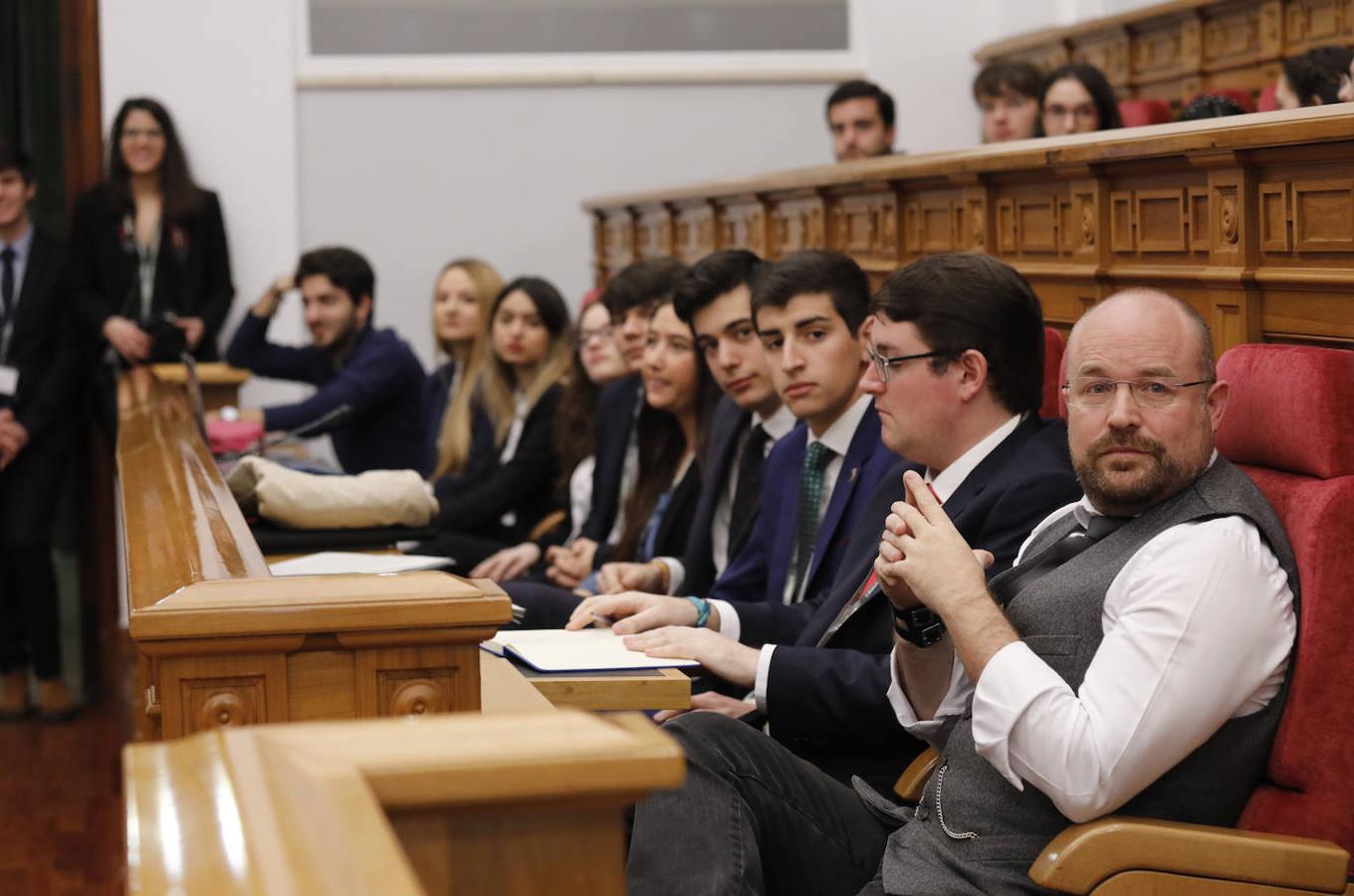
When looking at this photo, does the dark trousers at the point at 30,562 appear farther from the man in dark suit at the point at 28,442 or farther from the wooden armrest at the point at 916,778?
the wooden armrest at the point at 916,778

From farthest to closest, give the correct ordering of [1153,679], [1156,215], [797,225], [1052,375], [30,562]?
[30,562], [797,225], [1156,215], [1052,375], [1153,679]

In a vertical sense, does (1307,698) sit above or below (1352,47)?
below

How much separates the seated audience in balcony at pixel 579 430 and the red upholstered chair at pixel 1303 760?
8.16 ft

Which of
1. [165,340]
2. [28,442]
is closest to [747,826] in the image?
[28,442]

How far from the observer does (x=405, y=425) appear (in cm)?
534

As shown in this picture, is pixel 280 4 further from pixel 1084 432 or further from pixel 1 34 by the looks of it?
pixel 1084 432

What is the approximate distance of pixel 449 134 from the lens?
7.87 metres

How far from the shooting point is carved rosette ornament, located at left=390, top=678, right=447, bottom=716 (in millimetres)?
1644

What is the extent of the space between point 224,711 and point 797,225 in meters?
3.27

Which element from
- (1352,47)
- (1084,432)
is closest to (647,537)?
(1084,432)

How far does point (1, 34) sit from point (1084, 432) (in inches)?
254

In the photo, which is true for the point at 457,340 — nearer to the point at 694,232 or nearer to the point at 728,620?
the point at 694,232

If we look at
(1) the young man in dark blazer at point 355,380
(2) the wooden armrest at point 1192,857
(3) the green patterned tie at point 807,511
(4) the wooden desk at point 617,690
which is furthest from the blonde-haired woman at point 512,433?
(2) the wooden armrest at point 1192,857

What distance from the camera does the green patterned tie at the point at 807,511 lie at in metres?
2.95
